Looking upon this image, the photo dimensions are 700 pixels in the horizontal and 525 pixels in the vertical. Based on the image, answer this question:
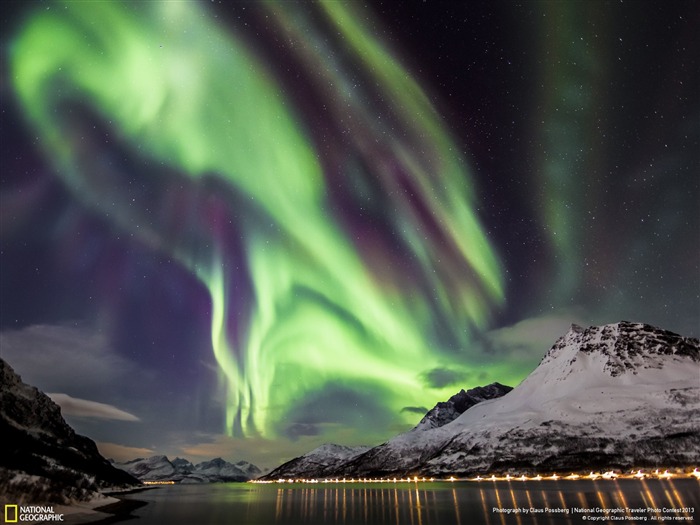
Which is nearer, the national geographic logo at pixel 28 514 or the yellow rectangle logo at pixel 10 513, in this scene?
the yellow rectangle logo at pixel 10 513

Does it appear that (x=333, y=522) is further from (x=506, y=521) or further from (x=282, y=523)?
(x=506, y=521)

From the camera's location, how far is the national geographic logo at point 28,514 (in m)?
69.6

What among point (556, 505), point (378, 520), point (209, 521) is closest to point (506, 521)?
point (378, 520)

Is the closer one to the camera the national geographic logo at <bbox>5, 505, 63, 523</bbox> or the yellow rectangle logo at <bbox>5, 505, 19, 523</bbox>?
the yellow rectangle logo at <bbox>5, 505, 19, 523</bbox>

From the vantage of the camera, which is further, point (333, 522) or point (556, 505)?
point (556, 505)

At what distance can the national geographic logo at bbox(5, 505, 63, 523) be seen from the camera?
69.6m

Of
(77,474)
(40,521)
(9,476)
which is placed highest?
(77,474)

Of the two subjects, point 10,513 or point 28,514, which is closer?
point 10,513

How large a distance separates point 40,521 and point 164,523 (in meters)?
19.6

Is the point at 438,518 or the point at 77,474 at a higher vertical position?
the point at 77,474

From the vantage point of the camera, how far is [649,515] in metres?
82.7

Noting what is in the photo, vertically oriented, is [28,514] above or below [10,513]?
above

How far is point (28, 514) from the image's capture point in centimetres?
7438

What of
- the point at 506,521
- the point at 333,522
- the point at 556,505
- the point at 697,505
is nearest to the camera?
the point at 506,521
